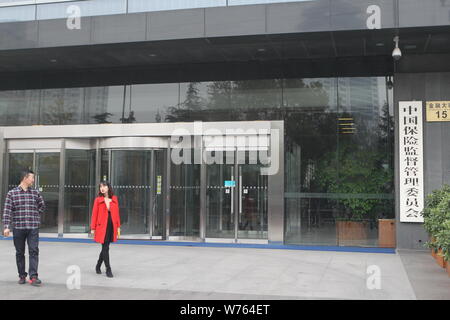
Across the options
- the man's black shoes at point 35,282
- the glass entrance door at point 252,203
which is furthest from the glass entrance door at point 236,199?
the man's black shoes at point 35,282

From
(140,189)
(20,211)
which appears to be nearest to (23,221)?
(20,211)

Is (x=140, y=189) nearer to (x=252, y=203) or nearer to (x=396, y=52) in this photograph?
(x=252, y=203)

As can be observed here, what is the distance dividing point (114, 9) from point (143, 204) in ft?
16.9

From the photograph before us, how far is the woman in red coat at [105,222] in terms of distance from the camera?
848cm

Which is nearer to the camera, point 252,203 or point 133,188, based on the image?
point 252,203

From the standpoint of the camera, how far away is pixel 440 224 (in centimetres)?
846

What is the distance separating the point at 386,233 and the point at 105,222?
727 centimetres

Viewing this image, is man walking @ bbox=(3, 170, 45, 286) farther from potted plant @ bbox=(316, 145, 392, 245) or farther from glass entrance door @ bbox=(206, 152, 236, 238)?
potted plant @ bbox=(316, 145, 392, 245)

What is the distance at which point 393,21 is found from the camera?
34.0ft


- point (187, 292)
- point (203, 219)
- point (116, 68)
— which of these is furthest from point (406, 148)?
point (116, 68)

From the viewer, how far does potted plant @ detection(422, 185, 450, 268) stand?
7.45 meters

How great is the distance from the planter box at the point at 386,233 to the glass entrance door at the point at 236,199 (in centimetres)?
285

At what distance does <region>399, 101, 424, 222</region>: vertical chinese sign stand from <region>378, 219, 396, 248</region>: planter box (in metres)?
0.49
